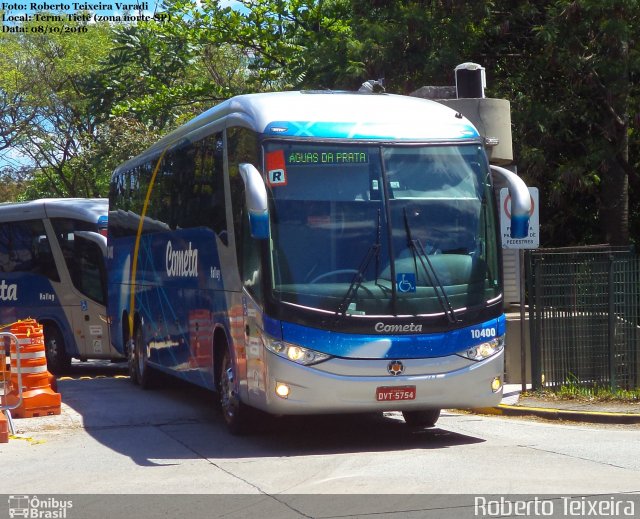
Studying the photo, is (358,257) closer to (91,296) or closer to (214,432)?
(214,432)

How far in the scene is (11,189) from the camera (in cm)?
5625

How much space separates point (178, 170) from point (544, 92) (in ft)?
38.0

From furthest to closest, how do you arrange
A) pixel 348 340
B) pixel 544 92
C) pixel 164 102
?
pixel 164 102 < pixel 544 92 < pixel 348 340

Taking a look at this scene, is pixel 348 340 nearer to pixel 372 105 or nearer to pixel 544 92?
pixel 372 105

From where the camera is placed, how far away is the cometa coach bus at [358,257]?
1052cm

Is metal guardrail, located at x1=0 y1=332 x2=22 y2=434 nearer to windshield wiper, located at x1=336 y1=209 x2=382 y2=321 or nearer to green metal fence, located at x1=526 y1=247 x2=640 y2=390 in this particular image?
windshield wiper, located at x1=336 y1=209 x2=382 y2=321

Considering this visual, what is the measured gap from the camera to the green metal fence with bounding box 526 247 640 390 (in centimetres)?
1448

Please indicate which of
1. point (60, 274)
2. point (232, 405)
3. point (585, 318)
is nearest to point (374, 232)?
point (232, 405)

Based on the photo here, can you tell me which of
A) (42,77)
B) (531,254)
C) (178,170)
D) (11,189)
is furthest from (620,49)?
(11,189)

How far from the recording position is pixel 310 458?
1054 cm

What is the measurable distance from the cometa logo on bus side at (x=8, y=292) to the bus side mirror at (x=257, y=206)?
1336 cm

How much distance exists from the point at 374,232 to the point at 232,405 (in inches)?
106

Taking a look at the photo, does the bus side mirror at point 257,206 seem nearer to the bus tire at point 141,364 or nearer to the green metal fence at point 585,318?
the green metal fence at point 585,318
